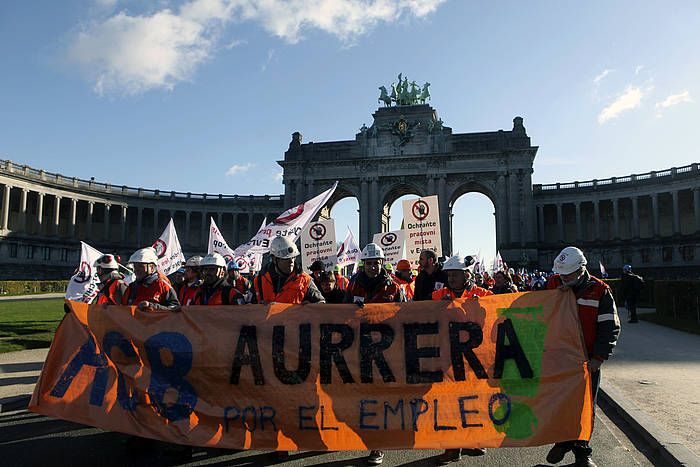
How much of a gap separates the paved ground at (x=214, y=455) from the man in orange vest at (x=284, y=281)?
2.02 meters

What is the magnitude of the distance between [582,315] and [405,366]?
2250mm

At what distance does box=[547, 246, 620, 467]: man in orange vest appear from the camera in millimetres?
5660

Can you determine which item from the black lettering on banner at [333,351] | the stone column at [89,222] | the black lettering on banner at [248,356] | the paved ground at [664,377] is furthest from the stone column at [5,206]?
the black lettering on banner at [333,351]

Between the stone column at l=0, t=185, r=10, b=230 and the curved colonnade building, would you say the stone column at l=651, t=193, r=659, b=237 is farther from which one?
the stone column at l=0, t=185, r=10, b=230

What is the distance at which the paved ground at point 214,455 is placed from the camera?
587 cm

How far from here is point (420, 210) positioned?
578 inches

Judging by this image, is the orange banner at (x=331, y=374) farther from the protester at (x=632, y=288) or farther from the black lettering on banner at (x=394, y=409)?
the protester at (x=632, y=288)

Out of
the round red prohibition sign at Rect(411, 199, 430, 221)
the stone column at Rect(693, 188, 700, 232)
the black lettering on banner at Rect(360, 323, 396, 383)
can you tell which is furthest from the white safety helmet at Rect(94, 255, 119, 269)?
the stone column at Rect(693, 188, 700, 232)

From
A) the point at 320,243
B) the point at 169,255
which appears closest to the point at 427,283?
the point at 320,243

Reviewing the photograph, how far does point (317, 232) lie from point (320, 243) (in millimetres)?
377

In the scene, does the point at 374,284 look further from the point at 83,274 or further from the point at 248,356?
the point at 83,274

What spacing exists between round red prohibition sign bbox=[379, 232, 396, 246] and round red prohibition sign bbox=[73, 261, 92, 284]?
31.7 feet

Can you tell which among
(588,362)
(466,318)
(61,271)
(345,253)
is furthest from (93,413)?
(61,271)

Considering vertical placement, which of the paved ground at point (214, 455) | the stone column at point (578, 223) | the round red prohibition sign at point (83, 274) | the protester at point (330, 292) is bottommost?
the paved ground at point (214, 455)
